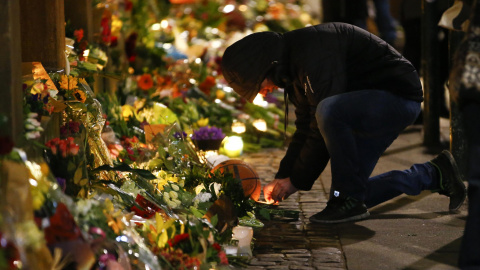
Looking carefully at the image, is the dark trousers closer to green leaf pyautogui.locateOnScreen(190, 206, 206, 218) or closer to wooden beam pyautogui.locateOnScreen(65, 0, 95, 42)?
green leaf pyautogui.locateOnScreen(190, 206, 206, 218)

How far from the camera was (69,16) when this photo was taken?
6.31 m

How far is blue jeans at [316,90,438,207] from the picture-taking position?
4.82m

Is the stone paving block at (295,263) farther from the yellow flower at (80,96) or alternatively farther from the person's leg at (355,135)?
the yellow flower at (80,96)

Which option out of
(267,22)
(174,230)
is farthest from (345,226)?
(267,22)

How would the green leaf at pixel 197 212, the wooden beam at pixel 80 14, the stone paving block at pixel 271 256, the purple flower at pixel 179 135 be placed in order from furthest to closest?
the wooden beam at pixel 80 14 < the purple flower at pixel 179 135 < the green leaf at pixel 197 212 < the stone paving block at pixel 271 256

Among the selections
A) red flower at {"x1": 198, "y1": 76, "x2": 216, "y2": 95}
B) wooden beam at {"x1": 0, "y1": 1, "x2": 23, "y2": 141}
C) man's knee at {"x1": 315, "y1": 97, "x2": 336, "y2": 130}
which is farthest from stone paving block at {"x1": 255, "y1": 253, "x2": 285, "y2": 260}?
red flower at {"x1": 198, "y1": 76, "x2": 216, "y2": 95}

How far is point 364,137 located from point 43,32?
2.10m

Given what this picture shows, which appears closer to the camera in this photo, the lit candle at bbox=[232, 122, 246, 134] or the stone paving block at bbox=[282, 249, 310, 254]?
the stone paving block at bbox=[282, 249, 310, 254]

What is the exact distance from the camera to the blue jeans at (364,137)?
4.82 m

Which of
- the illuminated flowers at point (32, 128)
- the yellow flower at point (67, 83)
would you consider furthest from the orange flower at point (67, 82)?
the illuminated flowers at point (32, 128)

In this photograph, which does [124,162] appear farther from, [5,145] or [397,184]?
[397,184]

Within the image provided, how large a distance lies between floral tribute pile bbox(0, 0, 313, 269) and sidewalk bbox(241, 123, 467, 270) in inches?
9.6

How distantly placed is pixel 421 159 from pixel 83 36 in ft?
10.6

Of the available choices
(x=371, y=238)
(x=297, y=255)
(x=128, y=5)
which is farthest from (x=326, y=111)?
(x=128, y=5)
